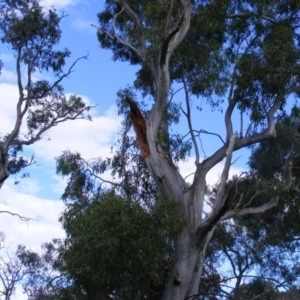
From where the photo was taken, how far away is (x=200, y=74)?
13336 mm

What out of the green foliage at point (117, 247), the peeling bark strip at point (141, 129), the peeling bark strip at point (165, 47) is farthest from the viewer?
the peeling bark strip at point (141, 129)

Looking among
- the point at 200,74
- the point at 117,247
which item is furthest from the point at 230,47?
the point at 117,247

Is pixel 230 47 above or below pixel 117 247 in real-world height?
above

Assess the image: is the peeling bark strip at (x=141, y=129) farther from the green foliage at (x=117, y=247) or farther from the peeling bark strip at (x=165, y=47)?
the green foliage at (x=117, y=247)

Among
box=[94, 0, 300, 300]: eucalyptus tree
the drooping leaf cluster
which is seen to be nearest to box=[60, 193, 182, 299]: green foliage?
box=[94, 0, 300, 300]: eucalyptus tree

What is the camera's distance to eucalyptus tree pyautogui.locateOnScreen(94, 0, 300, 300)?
11500 mm

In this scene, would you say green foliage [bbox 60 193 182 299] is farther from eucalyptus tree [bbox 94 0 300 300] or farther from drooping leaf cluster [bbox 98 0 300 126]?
drooping leaf cluster [bbox 98 0 300 126]

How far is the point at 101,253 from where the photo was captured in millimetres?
9914

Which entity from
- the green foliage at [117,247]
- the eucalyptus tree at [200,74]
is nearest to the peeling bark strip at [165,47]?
the eucalyptus tree at [200,74]

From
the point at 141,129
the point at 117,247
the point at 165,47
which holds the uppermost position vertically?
the point at 165,47

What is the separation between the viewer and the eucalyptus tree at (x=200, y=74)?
1150 cm

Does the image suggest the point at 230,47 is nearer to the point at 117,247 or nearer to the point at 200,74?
the point at 200,74

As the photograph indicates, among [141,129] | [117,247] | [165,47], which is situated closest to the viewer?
[117,247]

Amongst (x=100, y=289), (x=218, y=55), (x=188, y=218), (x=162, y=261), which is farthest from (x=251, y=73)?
(x=100, y=289)
